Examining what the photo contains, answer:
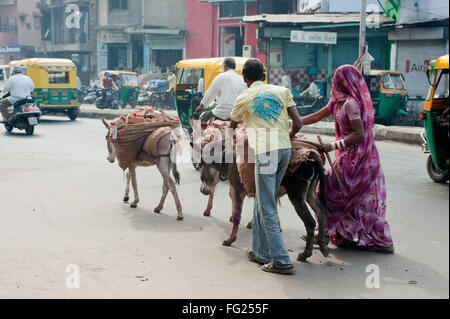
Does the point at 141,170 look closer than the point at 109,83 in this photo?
Yes

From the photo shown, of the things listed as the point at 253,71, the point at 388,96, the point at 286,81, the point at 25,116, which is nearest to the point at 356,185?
the point at 253,71

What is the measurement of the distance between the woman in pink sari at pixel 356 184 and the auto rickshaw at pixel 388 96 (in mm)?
13696

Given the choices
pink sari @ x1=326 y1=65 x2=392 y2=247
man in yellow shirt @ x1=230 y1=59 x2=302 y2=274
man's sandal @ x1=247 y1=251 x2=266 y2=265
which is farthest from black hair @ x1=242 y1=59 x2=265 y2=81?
man's sandal @ x1=247 y1=251 x2=266 y2=265

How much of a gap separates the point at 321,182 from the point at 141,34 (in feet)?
109

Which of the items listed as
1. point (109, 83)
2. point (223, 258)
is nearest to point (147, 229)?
point (223, 258)

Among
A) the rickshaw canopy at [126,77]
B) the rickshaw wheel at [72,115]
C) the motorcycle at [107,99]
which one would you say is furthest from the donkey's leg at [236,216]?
the rickshaw canopy at [126,77]

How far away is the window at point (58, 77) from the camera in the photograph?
66.1 ft

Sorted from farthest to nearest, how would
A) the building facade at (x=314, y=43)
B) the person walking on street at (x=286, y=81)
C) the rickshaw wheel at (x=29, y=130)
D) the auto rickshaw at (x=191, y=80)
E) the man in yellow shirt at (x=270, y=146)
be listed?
the person walking on street at (x=286, y=81), the building facade at (x=314, y=43), the rickshaw wheel at (x=29, y=130), the auto rickshaw at (x=191, y=80), the man in yellow shirt at (x=270, y=146)

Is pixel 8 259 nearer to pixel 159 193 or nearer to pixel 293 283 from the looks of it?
pixel 293 283

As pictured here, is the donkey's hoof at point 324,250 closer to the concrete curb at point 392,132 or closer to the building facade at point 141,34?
the concrete curb at point 392,132

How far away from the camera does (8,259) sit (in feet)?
17.7

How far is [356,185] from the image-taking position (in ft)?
18.4

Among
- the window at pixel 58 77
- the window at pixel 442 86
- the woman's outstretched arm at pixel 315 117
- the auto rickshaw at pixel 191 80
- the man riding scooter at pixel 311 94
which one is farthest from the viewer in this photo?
the man riding scooter at pixel 311 94

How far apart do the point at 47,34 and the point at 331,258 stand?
150 feet
